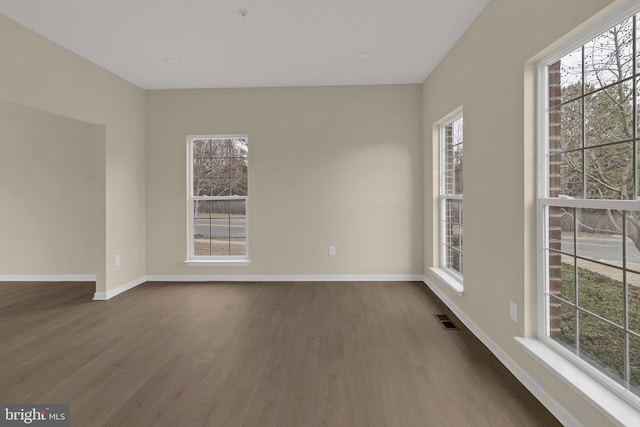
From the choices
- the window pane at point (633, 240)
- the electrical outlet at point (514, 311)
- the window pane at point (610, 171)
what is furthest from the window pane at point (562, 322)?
the window pane at point (610, 171)

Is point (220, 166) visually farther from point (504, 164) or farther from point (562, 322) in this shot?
point (562, 322)

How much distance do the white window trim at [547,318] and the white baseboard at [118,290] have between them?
14.5 feet

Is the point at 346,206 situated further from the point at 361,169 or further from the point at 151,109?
the point at 151,109

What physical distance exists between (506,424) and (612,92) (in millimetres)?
1796

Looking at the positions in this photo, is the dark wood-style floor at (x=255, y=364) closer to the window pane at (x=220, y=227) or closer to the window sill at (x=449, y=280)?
the window sill at (x=449, y=280)

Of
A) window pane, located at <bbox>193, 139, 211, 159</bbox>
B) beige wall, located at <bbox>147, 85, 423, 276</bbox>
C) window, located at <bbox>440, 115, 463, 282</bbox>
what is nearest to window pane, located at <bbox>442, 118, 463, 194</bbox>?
window, located at <bbox>440, 115, 463, 282</bbox>

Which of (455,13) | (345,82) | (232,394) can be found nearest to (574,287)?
(232,394)

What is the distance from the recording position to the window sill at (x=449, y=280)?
3603 millimetres

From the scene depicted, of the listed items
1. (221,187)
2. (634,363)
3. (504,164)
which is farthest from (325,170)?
(634,363)

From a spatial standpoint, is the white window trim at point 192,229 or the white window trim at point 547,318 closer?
the white window trim at point 547,318

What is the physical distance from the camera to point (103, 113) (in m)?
4.25

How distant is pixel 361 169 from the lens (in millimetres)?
5023

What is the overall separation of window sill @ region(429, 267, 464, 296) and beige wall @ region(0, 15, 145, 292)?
4.06 meters

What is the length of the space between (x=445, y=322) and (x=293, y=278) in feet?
7.62
